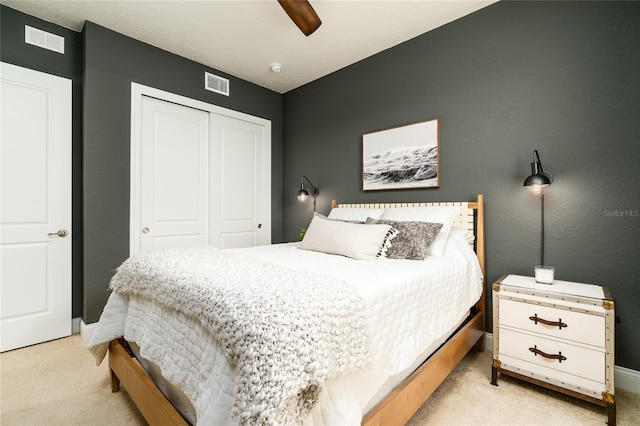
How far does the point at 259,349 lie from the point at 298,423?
0.77 ft

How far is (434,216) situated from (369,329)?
143 centimetres

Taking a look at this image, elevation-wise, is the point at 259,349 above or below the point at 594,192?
below

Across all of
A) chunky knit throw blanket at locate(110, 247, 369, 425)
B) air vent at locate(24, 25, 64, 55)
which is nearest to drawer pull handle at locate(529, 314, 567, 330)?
chunky knit throw blanket at locate(110, 247, 369, 425)

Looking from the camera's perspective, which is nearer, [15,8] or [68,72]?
[15,8]

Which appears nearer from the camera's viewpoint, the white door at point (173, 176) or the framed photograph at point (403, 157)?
the framed photograph at point (403, 157)

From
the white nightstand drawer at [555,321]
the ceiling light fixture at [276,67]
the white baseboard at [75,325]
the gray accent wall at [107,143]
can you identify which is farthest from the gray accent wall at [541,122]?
the white baseboard at [75,325]

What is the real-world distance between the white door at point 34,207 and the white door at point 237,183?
1287 millimetres

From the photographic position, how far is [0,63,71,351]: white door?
2273 mm

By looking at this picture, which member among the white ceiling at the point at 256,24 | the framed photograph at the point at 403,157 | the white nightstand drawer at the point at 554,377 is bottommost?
the white nightstand drawer at the point at 554,377

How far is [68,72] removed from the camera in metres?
2.57

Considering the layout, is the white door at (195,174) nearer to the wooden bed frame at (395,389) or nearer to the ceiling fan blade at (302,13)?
the wooden bed frame at (395,389)

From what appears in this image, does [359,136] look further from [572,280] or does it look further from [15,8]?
[15,8]

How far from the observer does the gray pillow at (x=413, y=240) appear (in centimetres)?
194

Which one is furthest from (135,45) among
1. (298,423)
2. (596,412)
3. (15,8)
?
(596,412)
